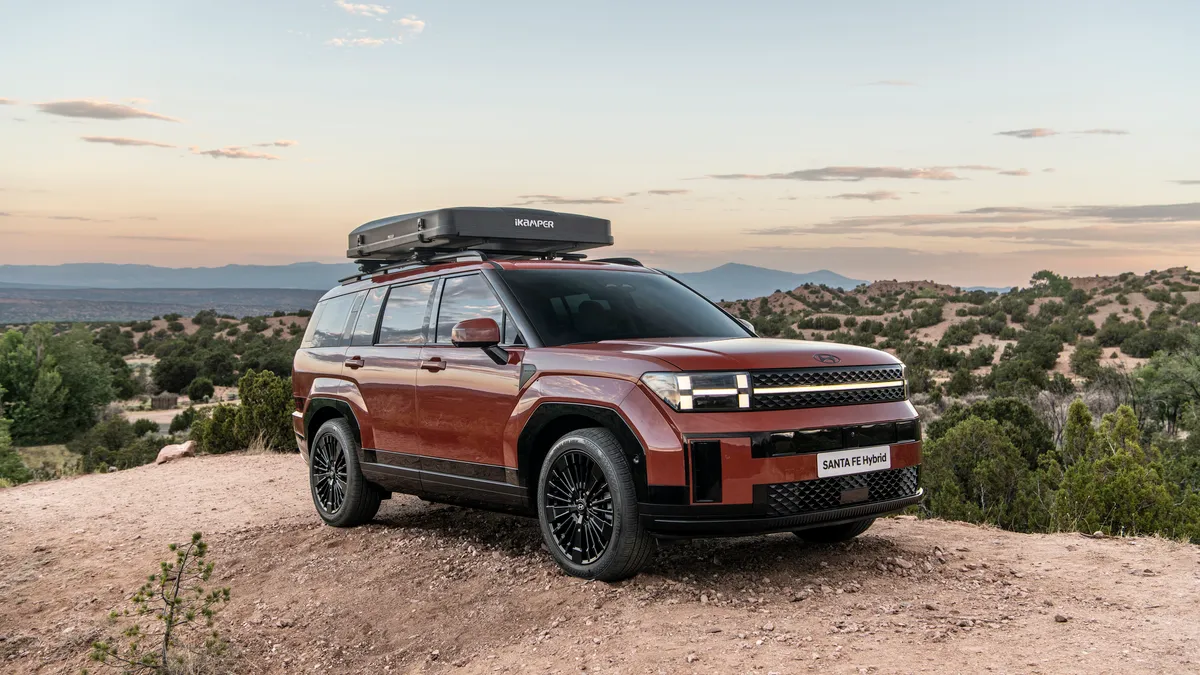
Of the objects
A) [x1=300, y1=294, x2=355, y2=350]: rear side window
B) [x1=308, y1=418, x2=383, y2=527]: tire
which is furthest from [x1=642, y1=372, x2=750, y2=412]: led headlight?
[x1=300, y1=294, x2=355, y2=350]: rear side window

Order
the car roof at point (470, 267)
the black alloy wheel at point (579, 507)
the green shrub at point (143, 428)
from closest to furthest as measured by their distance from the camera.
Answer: the black alloy wheel at point (579, 507)
the car roof at point (470, 267)
the green shrub at point (143, 428)

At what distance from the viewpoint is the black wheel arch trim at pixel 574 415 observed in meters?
5.67

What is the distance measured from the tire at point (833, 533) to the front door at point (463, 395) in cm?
215

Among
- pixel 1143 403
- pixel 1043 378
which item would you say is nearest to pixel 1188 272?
pixel 1043 378

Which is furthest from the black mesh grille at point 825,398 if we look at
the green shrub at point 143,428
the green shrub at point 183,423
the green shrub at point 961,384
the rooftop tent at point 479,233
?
the green shrub at point 143,428

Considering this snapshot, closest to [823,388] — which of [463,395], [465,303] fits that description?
[463,395]

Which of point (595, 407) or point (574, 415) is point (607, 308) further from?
point (595, 407)

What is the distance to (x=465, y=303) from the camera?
23.4 feet

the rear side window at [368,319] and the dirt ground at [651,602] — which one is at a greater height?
the rear side window at [368,319]

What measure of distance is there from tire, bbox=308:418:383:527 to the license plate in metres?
3.96

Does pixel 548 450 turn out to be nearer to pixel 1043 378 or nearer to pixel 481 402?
pixel 481 402

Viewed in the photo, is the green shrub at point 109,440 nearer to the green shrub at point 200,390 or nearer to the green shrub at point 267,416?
the green shrub at point 200,390

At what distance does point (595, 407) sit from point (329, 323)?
12.7 ft

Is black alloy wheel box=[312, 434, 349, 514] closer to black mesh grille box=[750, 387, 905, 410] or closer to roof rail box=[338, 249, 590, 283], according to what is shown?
roof rail box=[338, 249, 590, 283]
